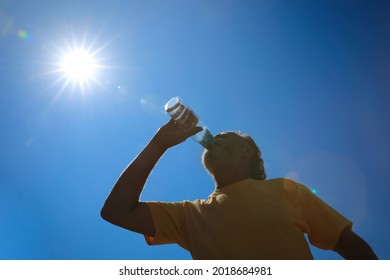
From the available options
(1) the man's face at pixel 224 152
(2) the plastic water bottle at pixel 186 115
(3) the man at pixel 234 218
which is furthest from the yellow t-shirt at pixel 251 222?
(2) the plastic water bottle at pixel 186 115

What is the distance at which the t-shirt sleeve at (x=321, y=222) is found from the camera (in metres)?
1.73

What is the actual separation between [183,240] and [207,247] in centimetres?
29

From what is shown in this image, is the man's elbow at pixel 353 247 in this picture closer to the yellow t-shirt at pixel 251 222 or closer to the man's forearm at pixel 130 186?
the yellow t-shirt at pixel 251 222

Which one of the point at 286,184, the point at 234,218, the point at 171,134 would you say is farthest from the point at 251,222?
the point at 171,134

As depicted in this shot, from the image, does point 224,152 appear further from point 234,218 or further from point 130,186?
point 130,186

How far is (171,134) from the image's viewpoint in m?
2.14

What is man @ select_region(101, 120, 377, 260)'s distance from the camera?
162cm

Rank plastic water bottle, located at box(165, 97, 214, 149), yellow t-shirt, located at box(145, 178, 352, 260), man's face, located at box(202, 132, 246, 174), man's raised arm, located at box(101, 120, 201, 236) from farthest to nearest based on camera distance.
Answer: plastic water bottle, located at box(165, 97, 214, 149), man's face, located at box(202, 132, 246, 174), man's raised arm, located at box(101, 120, 201, 236), yellow t-shirt, located at box(145, 178, 352, 260)

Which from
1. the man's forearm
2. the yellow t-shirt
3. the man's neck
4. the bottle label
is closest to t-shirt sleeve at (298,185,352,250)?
the yellow t-shirt

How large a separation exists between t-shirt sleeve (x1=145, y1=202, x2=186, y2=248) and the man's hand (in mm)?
422

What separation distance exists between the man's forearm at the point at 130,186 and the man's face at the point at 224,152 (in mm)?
467

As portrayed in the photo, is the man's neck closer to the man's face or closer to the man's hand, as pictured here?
the man's face
